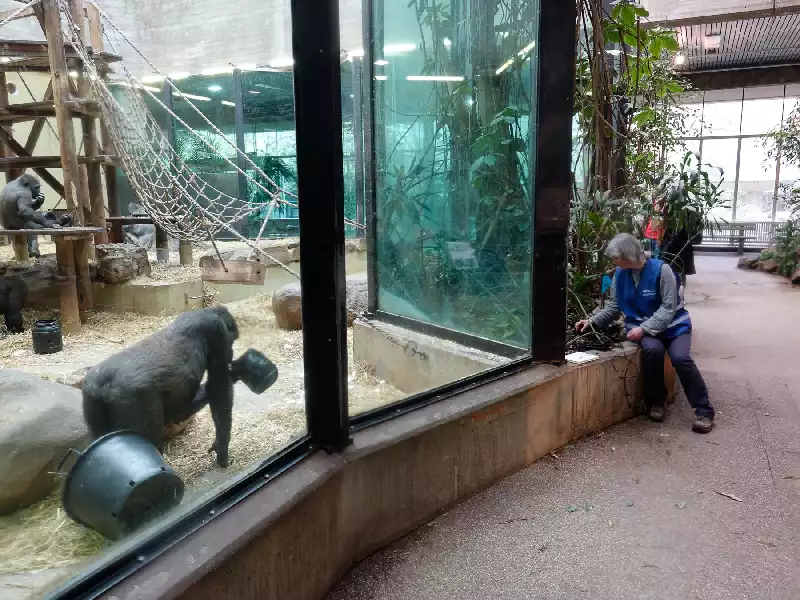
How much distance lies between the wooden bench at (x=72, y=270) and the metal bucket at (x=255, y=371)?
13.6 ft

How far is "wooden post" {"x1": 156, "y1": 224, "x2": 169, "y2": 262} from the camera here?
8.09 m

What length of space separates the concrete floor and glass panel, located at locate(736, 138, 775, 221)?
12.0 meters

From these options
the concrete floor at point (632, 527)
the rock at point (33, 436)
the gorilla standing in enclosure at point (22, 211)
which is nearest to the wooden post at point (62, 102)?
the gorilla standing in enclosure at point (22, 211)

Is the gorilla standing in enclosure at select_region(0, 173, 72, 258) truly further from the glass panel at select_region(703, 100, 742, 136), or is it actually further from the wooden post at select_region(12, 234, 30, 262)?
the glass panel at select_region(703, 100, 742, 136)

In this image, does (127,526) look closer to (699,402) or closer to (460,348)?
(460,348)

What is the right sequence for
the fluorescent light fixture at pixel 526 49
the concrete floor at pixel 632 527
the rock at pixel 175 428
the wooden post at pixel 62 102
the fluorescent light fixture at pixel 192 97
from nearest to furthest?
the concrete floor at pixel 632 527 < the rock at pixel 175 428 < the fluorescent light fixture at pixel 526 49 < the fluorescent light fixture at pixel 192 97 < the wooden post at pixel 62 102

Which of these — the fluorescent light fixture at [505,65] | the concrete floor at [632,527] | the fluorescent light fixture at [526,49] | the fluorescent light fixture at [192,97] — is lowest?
the concrete floor at [632,527]

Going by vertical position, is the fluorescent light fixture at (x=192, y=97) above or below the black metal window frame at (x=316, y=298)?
above

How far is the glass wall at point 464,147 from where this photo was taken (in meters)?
3.37

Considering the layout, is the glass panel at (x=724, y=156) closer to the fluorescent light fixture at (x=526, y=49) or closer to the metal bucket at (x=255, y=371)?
the fluorescent light fixture at (x=526, y=49)

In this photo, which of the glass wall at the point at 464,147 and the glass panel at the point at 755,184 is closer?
the glass wall at the point at 464,147

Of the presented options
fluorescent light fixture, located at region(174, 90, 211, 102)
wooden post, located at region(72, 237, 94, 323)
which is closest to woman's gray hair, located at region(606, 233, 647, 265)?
fluorescent light fixture, located at region(174, 90, 211, 102)

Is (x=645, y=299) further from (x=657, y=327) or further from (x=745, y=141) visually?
(x=745, y=141)

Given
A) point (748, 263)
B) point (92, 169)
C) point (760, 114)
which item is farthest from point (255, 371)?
point (760, 114)
